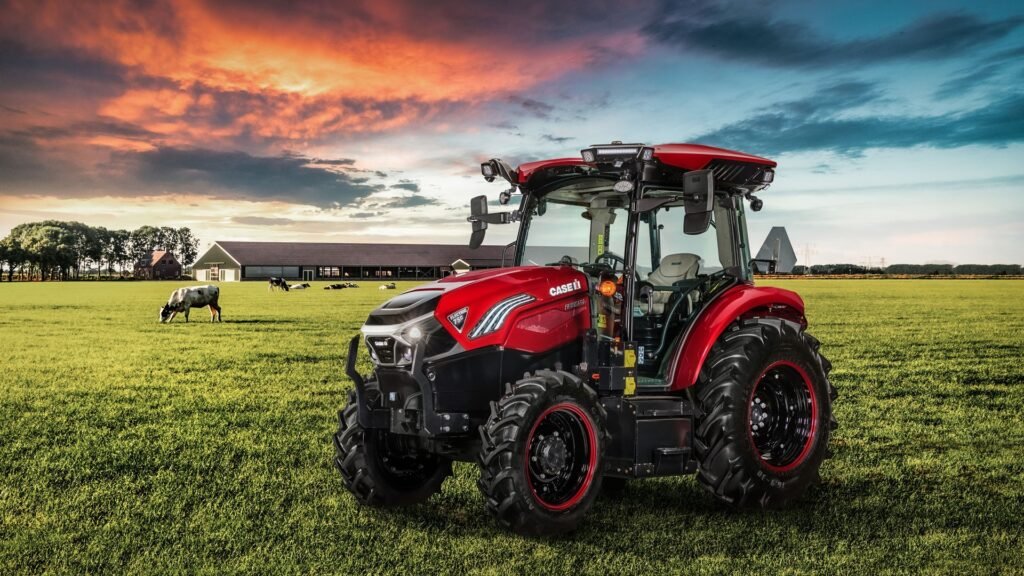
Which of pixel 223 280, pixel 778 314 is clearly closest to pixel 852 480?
pixel 778 314

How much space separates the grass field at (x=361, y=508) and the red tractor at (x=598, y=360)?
0.39 meters

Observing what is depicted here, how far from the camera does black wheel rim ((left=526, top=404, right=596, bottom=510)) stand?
633 centimetres

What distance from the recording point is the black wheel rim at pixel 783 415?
7.68m

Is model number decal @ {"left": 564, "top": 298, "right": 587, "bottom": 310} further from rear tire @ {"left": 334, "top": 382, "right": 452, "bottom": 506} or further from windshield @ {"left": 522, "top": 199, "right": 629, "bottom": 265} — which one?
rear tire @ {"left": 334, "top": 382, "right": 452, "bottom": 506}

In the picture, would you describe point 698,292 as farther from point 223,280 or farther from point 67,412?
point 223,280

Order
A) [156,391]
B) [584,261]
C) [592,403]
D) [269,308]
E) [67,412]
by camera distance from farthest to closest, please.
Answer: [269,308]
[156,391]
[67,412]
[584,261]
[592,403]

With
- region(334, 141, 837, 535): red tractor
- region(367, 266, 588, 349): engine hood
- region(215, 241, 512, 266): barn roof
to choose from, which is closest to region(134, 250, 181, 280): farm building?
region(215, 241, 512, 266): barn roof

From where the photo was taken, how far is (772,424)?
7.82m

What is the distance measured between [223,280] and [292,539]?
11136 cm

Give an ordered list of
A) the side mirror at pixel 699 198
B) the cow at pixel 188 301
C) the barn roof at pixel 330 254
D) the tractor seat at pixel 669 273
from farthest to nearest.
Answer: the barn roof at pixel 330 254, the cow at pixel 188 301, the tractor seat at pixel 669 273, the side mirror at pixel 699 198

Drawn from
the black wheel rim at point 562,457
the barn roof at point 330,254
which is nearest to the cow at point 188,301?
the black wheel rim at point 562,457

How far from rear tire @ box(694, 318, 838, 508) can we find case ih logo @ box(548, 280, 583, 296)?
4.36 feet

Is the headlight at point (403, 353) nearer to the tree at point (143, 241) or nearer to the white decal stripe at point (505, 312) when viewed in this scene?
the white decal stripe at point (505, 312)

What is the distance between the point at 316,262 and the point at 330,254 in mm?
2399
